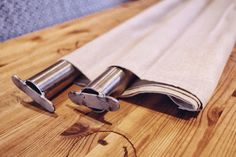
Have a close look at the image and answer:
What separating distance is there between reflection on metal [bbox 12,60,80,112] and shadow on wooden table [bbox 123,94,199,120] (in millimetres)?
120

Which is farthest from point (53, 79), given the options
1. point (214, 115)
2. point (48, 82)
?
point (214, 115)

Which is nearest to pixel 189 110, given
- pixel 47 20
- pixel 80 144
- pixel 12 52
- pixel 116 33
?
pixel 80 144

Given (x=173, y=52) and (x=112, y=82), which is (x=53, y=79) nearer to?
(x=112, y=82)

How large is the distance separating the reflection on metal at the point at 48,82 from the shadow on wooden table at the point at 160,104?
0.12 meters

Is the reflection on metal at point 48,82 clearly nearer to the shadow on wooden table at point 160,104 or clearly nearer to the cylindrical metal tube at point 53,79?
the cylindrical metal tube at point 53,79

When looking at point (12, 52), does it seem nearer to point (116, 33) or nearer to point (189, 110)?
point (116, 33)

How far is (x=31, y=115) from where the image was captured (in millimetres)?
432

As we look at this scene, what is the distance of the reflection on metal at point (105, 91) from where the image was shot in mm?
395

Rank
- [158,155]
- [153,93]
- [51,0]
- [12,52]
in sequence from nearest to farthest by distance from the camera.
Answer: [158,155]
[153,93]
[12,52]
[51,0]

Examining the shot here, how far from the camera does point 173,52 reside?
538 millimetres

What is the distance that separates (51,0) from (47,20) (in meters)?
0.06

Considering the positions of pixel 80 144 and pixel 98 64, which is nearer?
pixel 80 144

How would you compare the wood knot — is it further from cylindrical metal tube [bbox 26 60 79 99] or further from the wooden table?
cylindrical metal tube [bbox 26 60 79 99]

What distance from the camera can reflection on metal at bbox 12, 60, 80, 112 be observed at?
0.43 meters
